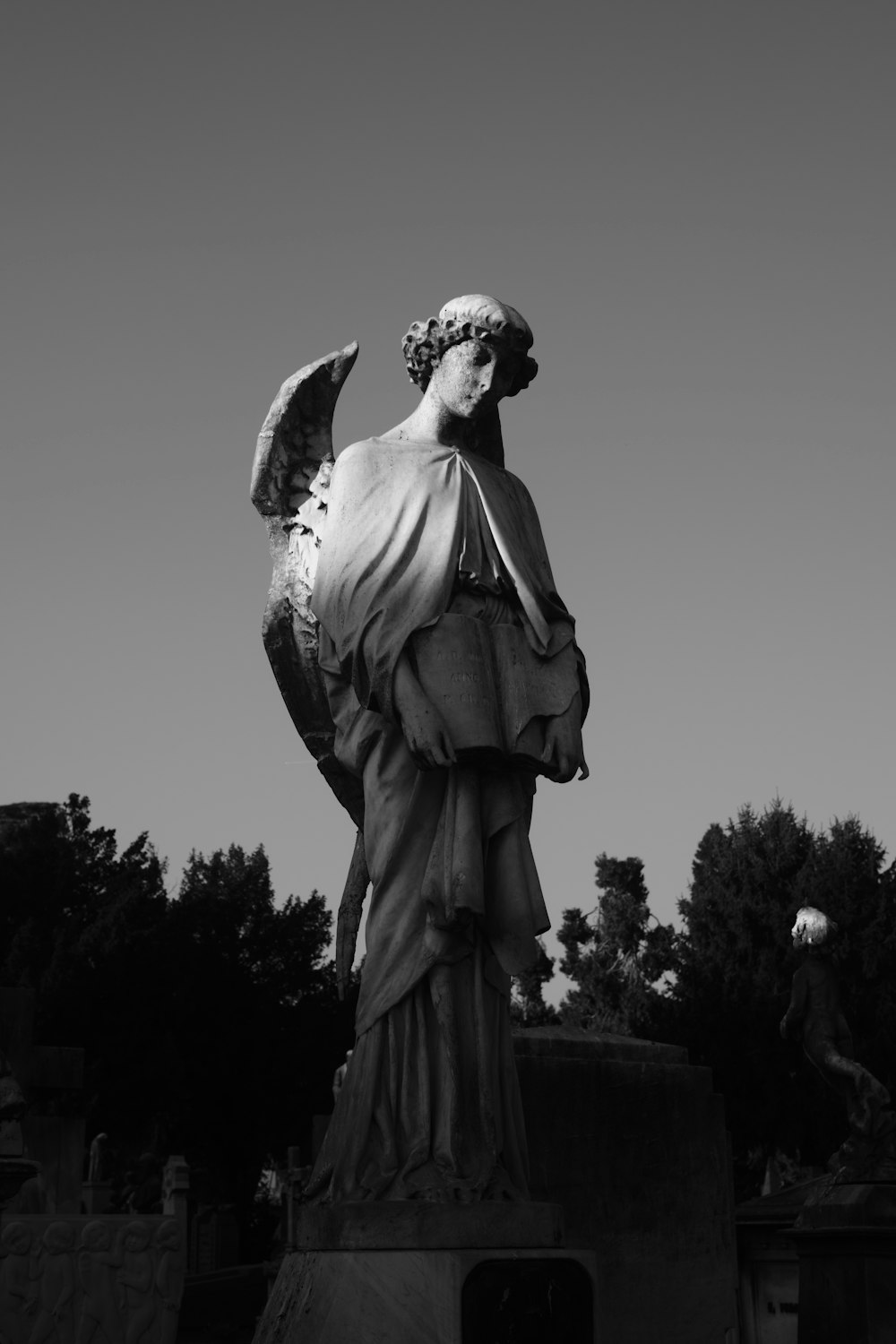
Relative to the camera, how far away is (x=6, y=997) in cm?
1678

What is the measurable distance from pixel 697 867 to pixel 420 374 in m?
45.3

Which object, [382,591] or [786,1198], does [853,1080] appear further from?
[382,591]

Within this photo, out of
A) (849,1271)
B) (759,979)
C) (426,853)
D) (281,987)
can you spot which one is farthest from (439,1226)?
(281,987)

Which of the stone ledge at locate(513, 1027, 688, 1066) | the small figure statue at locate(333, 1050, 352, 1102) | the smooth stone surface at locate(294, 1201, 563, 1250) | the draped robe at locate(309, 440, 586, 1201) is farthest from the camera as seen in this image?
the stone ledge at locate(513, 1027, 688, 1066)

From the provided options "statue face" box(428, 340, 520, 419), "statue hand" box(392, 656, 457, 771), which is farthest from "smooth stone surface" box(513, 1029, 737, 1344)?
"statue face" box(428, 340, 520, 419)

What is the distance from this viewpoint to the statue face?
5316mm

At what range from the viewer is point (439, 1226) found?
13.8ft

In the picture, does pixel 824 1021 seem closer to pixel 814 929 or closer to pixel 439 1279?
pixel 814 929

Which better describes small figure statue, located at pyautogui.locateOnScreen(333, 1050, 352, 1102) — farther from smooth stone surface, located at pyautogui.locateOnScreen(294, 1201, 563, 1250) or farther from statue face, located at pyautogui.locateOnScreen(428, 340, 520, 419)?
statue face, located at pyautogui.locateOnScreen(428, 340, 520, 419)

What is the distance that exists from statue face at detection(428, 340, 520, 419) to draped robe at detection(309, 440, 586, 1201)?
22 cm

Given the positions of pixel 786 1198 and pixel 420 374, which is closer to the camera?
pixel 420 374

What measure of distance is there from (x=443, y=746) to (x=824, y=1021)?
7.33 metres

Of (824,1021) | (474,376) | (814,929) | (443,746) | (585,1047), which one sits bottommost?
(585,1047)

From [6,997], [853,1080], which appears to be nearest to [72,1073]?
[6,997]
